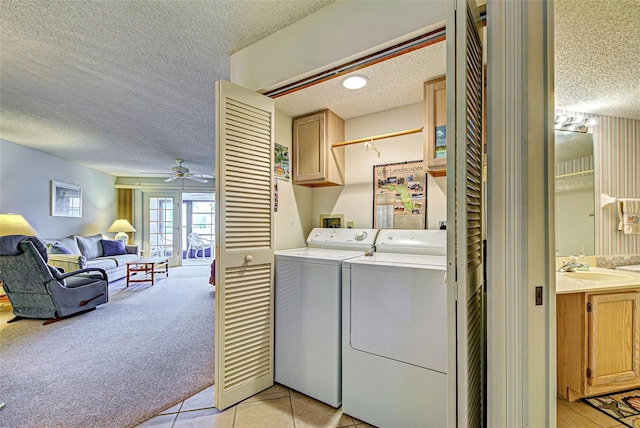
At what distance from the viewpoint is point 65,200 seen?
17.7 feet

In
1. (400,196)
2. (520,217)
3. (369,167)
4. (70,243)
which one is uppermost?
(369,167)

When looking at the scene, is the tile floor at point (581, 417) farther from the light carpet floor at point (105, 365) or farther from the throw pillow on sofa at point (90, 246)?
the throw pillow on sofa at point (90, 246)

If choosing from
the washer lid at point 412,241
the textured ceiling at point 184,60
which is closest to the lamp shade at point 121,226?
the textured ceiling at point 184,60

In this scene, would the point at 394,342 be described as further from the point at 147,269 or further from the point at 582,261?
the point at 147,269

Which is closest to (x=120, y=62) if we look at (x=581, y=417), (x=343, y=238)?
(x=343, y=238)

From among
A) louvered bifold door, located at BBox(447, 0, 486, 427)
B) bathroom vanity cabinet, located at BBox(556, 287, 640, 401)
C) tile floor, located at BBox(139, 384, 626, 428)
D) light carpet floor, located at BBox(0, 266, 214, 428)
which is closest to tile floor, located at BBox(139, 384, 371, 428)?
tile floor, located at BBox(139, 384, 626, 428)

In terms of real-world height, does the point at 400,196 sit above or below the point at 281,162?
below

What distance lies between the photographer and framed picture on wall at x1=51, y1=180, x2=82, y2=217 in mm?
5098

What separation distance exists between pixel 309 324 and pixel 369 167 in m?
1.45

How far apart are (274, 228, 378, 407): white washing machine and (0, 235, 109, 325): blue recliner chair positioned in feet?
10.2

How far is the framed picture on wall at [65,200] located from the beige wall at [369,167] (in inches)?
212

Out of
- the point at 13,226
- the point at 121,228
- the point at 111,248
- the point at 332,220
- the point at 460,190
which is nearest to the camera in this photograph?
the point at 460,190

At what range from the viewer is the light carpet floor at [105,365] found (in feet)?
5.73

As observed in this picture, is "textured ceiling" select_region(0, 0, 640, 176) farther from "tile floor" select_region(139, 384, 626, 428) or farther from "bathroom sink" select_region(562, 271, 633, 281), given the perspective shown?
"tile floor" select_region(139, 384, 626, 428)
